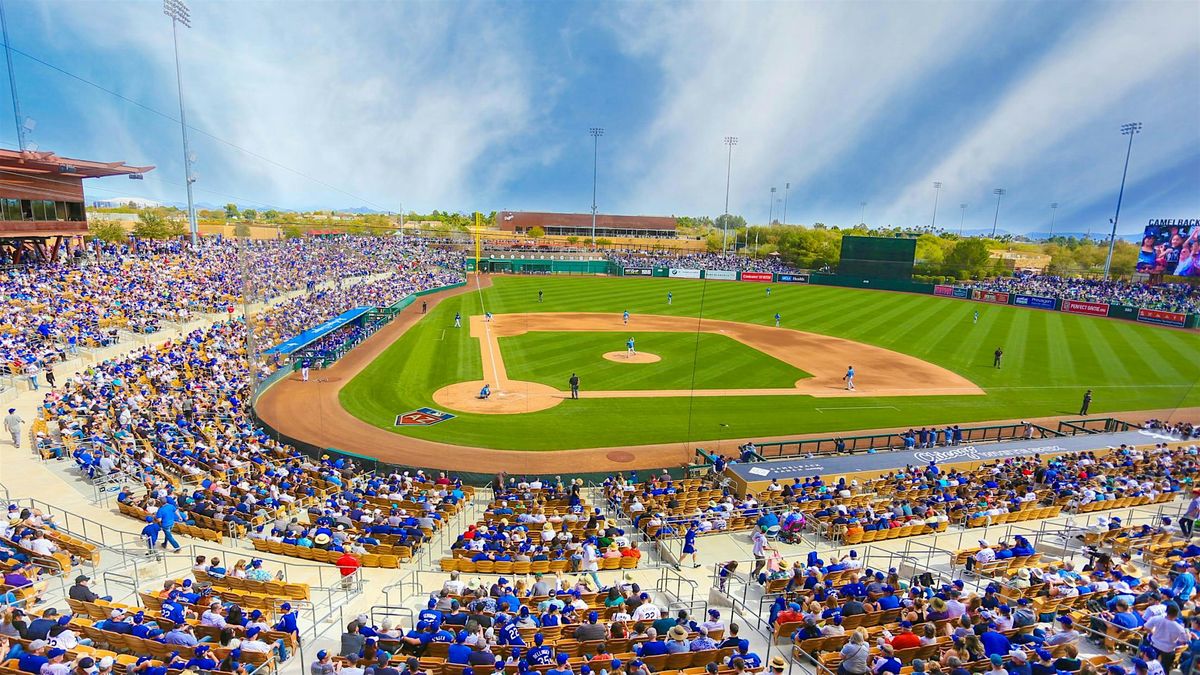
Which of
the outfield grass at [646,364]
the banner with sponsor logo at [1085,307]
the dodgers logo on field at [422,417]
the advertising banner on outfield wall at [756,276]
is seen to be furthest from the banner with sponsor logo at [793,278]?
the dodgers logo on field at [422,417]

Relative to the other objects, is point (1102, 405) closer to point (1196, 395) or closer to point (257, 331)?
point (1196, 395)

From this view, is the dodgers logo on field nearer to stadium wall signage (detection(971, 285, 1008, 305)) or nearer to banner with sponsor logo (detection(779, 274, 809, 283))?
stadium wall signage (detection(971, 285, 1008, 305))

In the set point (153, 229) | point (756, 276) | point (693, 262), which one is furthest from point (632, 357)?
point (693, 262)

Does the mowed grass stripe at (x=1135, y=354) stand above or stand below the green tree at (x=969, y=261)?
below

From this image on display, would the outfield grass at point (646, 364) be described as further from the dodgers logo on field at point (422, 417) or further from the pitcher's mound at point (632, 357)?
the dodgers logo on field at point (422, 417)

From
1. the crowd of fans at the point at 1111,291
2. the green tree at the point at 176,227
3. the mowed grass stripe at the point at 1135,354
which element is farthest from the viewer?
the green tree at the point at 176,227

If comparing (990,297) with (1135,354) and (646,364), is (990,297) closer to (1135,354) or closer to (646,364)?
(1135,354)
